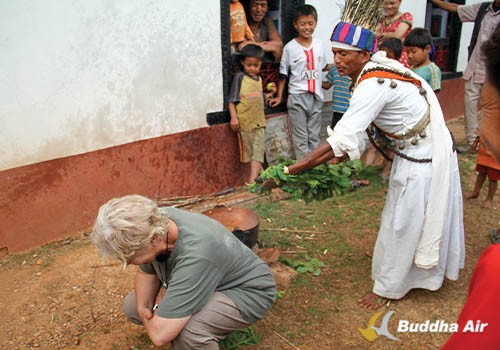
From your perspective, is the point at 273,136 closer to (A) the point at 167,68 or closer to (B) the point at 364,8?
(A) the point at 167,68

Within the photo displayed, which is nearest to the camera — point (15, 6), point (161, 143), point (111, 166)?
point (15, 6)

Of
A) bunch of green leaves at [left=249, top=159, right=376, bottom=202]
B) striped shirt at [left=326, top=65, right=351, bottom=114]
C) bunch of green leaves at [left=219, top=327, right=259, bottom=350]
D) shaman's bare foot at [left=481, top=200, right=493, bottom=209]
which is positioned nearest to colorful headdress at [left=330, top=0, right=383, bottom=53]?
bunch of green leaves at [left=249, top=159, right=376, bottom=202]

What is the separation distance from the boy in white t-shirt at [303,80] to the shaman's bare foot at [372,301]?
2.85 meters

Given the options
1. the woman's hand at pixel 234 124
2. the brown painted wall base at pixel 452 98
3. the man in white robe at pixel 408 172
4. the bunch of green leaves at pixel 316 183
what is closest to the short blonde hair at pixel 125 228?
the man in white robe at pixel 408 172

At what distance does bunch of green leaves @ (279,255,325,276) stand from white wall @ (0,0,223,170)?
6.48 feet

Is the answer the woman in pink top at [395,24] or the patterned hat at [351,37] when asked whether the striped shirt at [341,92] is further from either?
the patterned hat at [351,37]

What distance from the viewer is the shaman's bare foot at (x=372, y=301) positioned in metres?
3.29

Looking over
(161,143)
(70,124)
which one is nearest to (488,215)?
(161,143)

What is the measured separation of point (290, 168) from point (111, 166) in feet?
7.39

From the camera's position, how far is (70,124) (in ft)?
12.9

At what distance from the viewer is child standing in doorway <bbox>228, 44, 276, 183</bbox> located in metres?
5.13

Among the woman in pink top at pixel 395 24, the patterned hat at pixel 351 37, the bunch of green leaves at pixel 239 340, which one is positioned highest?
the woman in pink top at pixel 395 24

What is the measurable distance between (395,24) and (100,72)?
429 centimetres

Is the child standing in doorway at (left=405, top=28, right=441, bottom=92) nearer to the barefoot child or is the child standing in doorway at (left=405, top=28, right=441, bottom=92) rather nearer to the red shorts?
the barefoot child
